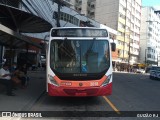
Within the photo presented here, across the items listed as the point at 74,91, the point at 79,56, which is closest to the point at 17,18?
the point at 79,56

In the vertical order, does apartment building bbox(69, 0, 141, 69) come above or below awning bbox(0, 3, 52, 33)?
above

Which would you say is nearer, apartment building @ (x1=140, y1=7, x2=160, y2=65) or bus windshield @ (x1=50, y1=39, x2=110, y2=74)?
bus windshield @ (x1=50, y1=39, x2=110, y2=74)

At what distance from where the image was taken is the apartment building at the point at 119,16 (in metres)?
100

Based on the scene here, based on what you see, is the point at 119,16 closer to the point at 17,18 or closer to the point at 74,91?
the point at 17,18

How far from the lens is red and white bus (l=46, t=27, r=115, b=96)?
1309 cm

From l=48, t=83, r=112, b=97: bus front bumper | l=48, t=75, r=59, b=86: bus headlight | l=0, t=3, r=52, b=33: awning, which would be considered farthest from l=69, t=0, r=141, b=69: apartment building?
l=48, t=75, r=59, b=86: bus headlight

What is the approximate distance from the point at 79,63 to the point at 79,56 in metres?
0.28

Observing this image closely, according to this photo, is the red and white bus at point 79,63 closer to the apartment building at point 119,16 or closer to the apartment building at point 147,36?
the apartment building at point 119,16

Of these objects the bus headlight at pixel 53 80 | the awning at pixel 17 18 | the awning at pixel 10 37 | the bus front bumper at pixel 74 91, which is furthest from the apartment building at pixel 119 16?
the bus headlight at pixel 53 80

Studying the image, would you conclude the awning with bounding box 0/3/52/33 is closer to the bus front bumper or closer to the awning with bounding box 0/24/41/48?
the awning with bounding box 0/24/41/48

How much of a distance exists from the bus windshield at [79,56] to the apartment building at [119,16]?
272ft

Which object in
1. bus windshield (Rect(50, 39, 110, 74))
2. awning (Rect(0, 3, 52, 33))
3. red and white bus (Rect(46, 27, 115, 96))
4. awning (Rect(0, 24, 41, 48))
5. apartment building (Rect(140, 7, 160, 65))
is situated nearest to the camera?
awning (Rect(0, 24, 41, 48))

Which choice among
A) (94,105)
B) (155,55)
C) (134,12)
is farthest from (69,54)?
(155,55)

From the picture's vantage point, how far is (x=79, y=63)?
13.4 metres
